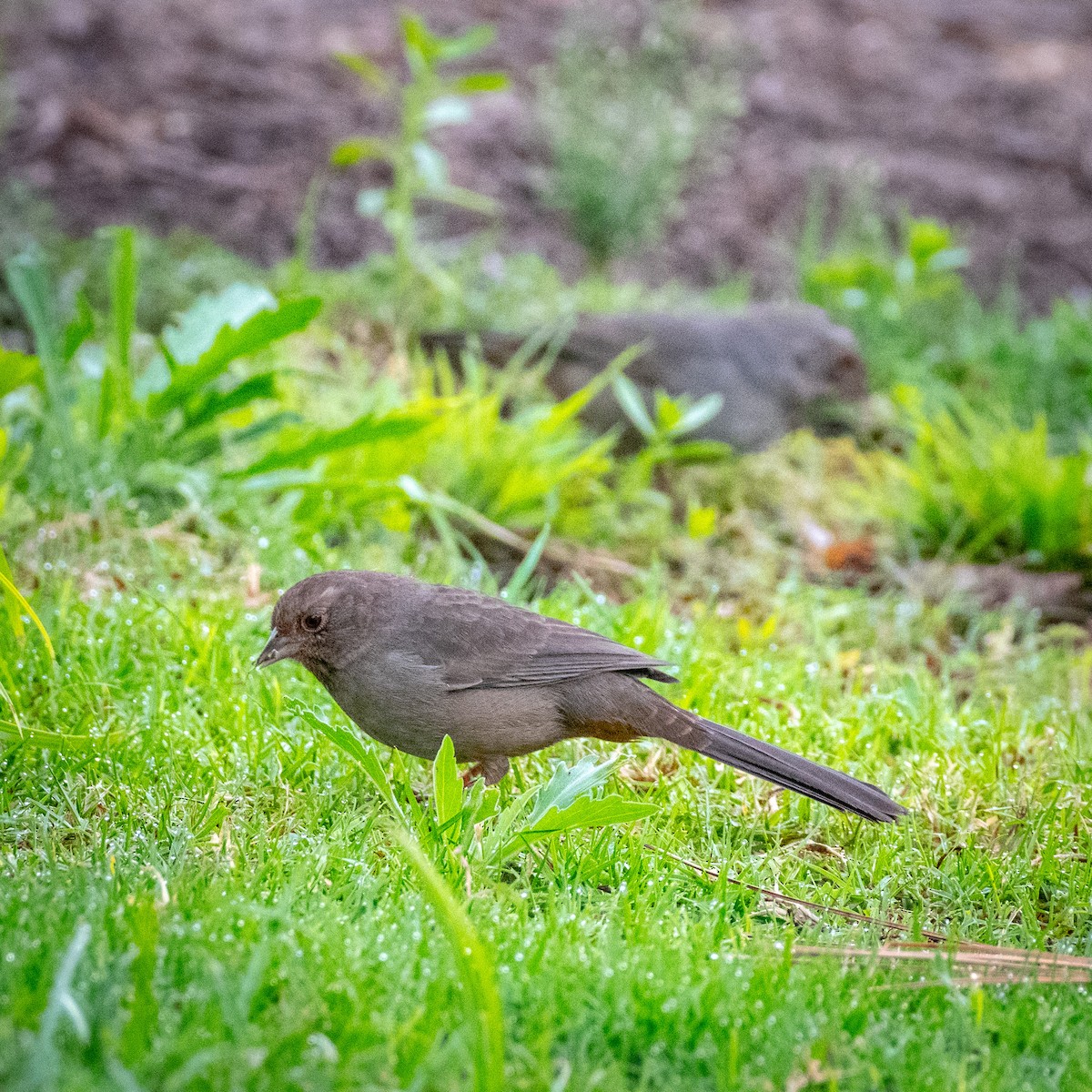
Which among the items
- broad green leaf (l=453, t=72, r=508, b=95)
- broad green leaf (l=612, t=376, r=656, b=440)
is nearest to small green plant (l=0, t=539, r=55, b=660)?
broad green leaf (l=612, t=376, r=656, b=440)

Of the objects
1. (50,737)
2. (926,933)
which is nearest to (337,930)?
(50,737)

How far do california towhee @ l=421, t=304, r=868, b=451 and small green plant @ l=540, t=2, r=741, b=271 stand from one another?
4.95ft

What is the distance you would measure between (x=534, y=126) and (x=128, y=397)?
5429 millimetres

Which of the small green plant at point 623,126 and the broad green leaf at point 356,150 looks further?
the small green plant at point 623,126

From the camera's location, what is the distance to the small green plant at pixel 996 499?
5.27 metres

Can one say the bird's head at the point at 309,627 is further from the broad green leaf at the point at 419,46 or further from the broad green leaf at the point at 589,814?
the broad green leaf at the point at 419,46

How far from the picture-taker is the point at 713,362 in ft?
20.1

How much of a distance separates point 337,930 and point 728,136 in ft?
28.5


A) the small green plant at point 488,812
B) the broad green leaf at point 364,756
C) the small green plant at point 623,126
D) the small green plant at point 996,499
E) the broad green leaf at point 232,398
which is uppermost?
the small green plant at point 623,126

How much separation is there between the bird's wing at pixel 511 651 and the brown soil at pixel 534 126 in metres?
5.11

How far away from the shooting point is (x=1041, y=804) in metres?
3.30

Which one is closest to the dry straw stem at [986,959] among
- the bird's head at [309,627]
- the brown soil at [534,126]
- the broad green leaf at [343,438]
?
the bird's head at [309,627]

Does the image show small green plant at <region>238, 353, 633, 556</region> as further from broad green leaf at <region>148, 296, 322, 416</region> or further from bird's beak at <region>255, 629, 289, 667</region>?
bird's beak at <region>255, 629, 289, 667</region>

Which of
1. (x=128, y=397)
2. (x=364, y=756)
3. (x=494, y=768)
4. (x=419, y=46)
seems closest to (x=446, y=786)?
(x=364, y=756)
